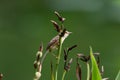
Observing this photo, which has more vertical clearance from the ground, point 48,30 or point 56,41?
point 48,30

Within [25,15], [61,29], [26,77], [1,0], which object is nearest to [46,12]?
[25,15]

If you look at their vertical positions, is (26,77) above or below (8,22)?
below

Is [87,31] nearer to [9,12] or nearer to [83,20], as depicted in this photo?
[83,20]

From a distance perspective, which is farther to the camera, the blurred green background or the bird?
the blurred green background

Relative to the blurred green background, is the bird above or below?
below

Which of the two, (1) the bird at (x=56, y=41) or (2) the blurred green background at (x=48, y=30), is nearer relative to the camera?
(1) the bird at (x=56, y=41)

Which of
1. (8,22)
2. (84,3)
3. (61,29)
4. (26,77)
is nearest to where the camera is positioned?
(61,29)

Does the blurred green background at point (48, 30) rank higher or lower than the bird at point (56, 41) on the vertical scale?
higher

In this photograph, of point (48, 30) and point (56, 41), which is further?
point (48, 30)
